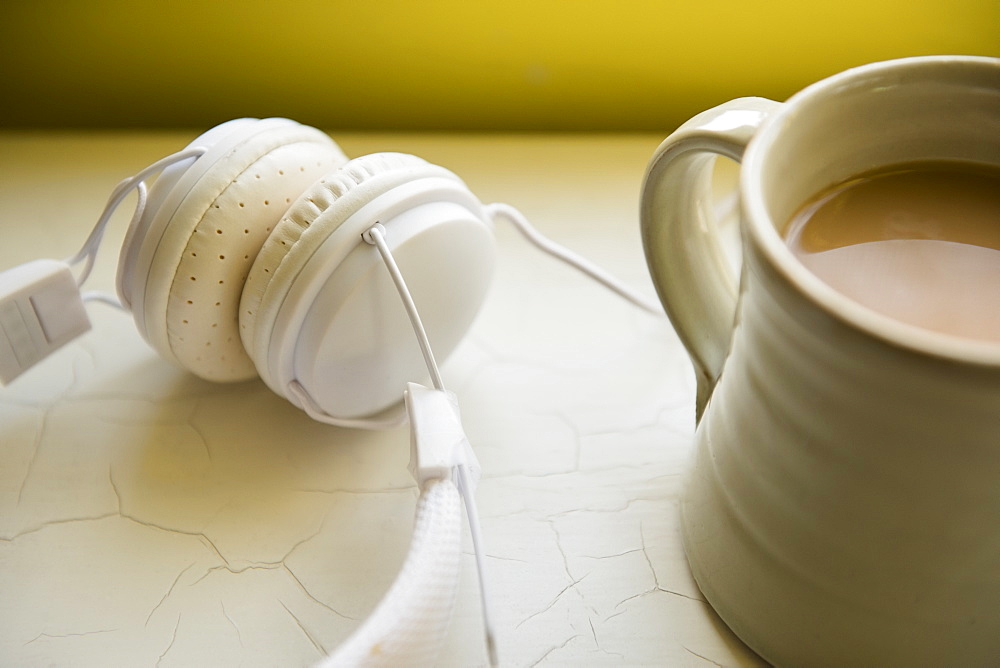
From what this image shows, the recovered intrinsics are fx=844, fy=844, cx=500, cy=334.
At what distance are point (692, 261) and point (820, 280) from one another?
0.45ft

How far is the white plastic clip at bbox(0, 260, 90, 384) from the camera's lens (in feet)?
1.71

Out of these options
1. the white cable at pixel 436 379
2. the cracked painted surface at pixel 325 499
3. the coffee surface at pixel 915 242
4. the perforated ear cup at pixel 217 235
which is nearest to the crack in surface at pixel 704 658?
the cracked painted surface at pixel 325 499

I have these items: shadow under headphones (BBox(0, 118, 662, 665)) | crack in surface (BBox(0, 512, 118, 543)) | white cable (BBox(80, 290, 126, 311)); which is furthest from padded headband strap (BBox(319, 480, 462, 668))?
white cable (BBox(80, 290, 126, 311))

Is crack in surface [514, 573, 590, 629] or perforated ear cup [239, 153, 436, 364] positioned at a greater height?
perforated ear cup [239, 153, 436, 364]

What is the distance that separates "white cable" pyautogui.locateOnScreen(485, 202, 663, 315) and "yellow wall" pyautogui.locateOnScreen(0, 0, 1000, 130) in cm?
17

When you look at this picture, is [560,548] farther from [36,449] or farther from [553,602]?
[36,449]

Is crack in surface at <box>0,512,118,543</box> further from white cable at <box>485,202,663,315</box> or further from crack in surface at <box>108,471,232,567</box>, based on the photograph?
white cable at <box>485,202,663,315</box>

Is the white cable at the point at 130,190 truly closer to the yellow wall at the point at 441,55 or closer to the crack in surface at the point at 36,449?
the crack in surface at the point at 36,449

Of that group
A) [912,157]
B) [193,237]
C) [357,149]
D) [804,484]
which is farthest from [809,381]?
[357,149]

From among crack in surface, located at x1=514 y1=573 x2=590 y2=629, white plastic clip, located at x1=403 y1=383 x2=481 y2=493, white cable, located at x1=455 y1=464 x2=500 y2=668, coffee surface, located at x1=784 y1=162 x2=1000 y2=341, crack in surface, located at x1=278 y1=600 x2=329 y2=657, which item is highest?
coffee surface, located at x1=784 y1=162 x2=1000 y2=341

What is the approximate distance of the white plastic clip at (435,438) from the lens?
41 centimetres

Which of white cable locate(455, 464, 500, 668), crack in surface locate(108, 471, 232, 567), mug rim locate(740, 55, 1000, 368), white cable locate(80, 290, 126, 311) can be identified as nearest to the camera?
mug rim locate(740, 55, 1000, 368)

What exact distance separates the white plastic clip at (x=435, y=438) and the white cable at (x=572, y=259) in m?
0.20

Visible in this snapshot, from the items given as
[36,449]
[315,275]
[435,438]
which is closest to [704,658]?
[435,438]
